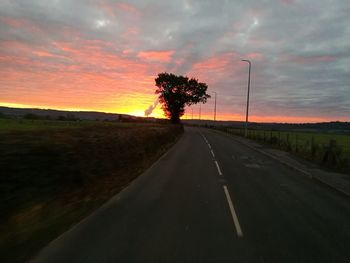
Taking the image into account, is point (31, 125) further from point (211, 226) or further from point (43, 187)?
point (211, 226)

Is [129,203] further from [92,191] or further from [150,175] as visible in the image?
[150,175]

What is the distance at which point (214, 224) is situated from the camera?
6410 millimetres

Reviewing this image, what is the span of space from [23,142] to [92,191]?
9.19ft

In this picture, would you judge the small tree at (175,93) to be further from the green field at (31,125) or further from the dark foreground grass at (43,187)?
the dark foreground grass at (43,187)

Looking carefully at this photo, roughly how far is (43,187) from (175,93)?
67.4 m

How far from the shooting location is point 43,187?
7.12 m

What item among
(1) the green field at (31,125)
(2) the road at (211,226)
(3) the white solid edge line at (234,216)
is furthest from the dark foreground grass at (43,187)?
(3) the white solid edge line at (234,216)

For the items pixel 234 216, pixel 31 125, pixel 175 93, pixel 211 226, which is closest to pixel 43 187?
pixel 211 226

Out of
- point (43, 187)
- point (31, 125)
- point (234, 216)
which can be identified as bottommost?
point (234, 216)

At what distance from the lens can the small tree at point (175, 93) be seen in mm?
73625

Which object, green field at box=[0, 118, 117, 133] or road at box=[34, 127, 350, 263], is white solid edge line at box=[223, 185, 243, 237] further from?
green field at box=[0, 118, 117, 133]

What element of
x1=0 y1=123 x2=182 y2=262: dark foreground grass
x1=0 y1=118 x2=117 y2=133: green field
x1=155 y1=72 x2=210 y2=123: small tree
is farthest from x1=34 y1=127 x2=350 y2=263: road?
x1=155 y1=72 x2=210 y2=123: small tree

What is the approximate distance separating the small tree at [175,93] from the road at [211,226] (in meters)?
63.4

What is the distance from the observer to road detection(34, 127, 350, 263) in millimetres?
4855
